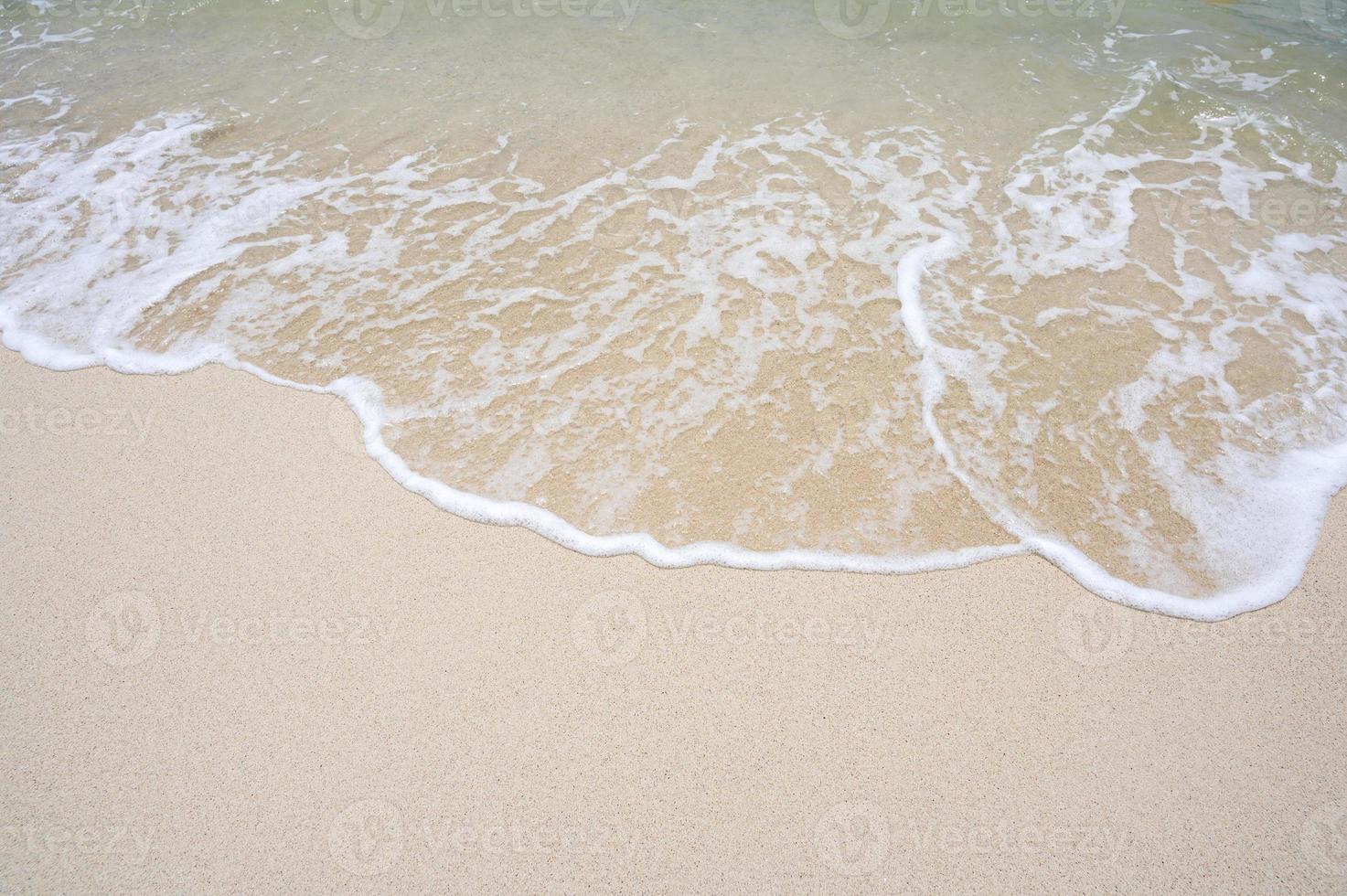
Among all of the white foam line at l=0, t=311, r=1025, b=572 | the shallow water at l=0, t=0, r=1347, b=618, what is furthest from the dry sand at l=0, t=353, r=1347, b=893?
the shallow water at l=0, t=0, r=1347, b=618

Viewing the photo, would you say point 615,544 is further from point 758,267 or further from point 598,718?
point 758,267

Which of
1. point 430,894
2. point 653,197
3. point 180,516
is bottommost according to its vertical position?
point 430,894

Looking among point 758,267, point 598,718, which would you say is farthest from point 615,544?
point 758,267

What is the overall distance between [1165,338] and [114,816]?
162 inches

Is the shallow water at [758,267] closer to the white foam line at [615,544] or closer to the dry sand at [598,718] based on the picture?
the white foam line at [615,544]

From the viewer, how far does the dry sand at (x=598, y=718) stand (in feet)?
5.98

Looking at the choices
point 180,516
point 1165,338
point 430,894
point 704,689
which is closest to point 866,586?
point 704,689

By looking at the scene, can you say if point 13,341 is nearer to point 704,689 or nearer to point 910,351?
point 704,689

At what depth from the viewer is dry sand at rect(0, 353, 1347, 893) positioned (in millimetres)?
1823

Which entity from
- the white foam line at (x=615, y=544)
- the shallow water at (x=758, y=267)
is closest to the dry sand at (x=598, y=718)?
the white foam line at (x=615, y=544)

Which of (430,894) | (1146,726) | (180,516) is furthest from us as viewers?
(180,516)

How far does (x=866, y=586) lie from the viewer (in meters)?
2.36

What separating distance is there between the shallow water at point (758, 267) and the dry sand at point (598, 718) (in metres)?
0.21

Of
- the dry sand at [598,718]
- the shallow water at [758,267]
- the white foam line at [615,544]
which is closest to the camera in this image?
the dry sand at [598,718]
